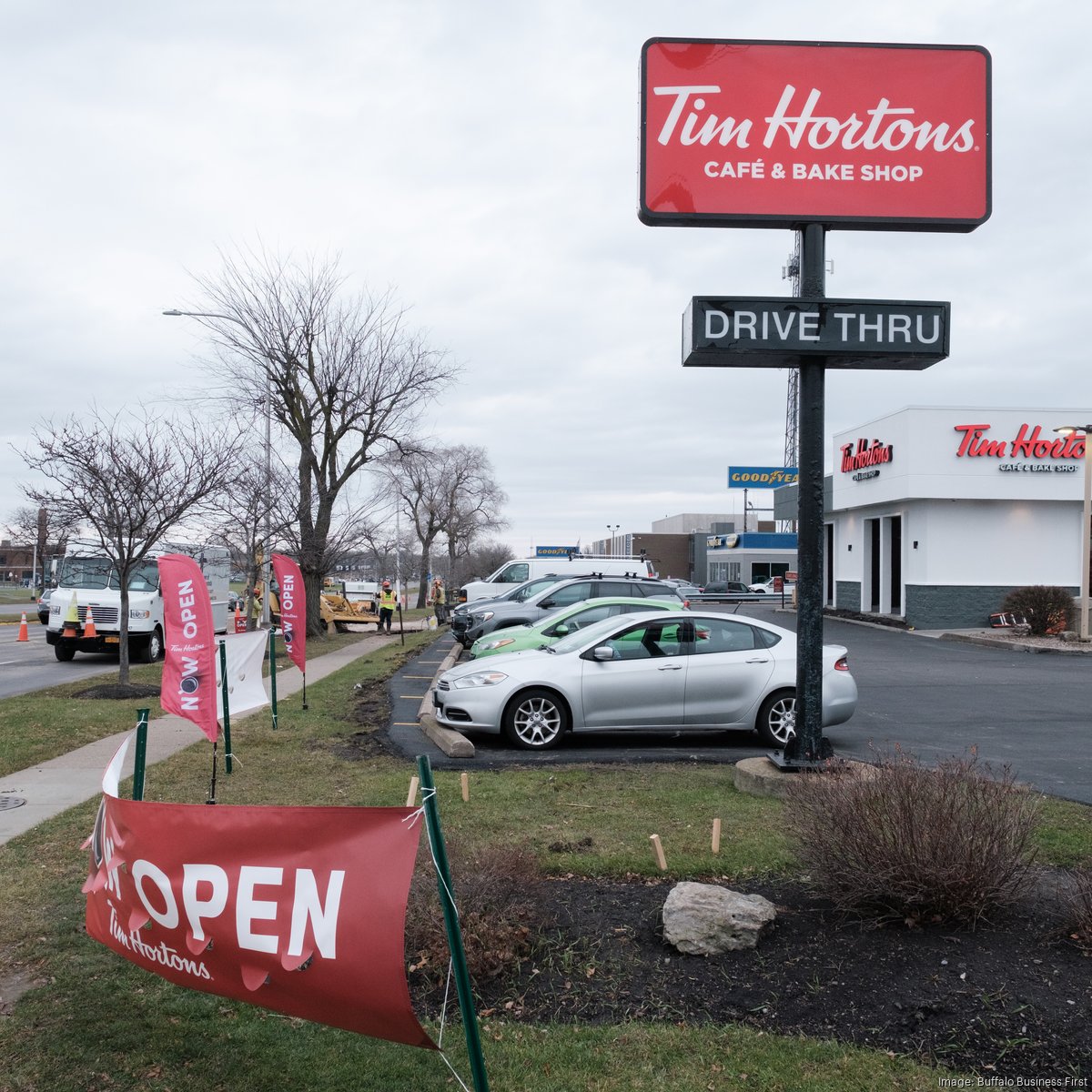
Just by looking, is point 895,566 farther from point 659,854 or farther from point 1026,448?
point 659,854

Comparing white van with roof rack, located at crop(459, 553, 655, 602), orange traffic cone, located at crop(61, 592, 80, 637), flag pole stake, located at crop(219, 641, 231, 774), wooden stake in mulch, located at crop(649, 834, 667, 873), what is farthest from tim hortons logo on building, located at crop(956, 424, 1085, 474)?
wooden stake in mulch, located at crop(649, 834, 667, 873)

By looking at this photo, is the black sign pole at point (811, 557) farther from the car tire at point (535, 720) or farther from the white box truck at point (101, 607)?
the white box truck at point (101, 607)

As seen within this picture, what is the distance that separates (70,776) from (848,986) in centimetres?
728

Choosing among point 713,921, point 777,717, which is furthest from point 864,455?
point 713,921

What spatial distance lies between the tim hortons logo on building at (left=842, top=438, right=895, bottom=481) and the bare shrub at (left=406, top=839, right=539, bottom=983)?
29.1m

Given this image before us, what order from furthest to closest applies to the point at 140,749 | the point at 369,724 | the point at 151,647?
the point at 151,647 < the point at 369,724 < the point at 140,749

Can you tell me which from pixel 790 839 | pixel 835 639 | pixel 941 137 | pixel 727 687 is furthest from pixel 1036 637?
pixel 790 839

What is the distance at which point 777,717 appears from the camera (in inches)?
406

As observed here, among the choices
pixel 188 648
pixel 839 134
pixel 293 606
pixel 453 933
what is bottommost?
pixel 453 933

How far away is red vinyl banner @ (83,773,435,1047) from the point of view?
276 cm

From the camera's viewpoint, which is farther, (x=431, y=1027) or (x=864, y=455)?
(x=864, y=455)

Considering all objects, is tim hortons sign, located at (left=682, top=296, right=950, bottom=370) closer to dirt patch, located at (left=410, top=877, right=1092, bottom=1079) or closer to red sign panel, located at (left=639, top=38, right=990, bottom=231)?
red sign panel, located at (left=639, top=38, right=990, bottom=231)

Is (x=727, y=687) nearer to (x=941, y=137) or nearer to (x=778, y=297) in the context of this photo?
(x=778, y=297)

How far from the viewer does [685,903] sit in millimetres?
4727
